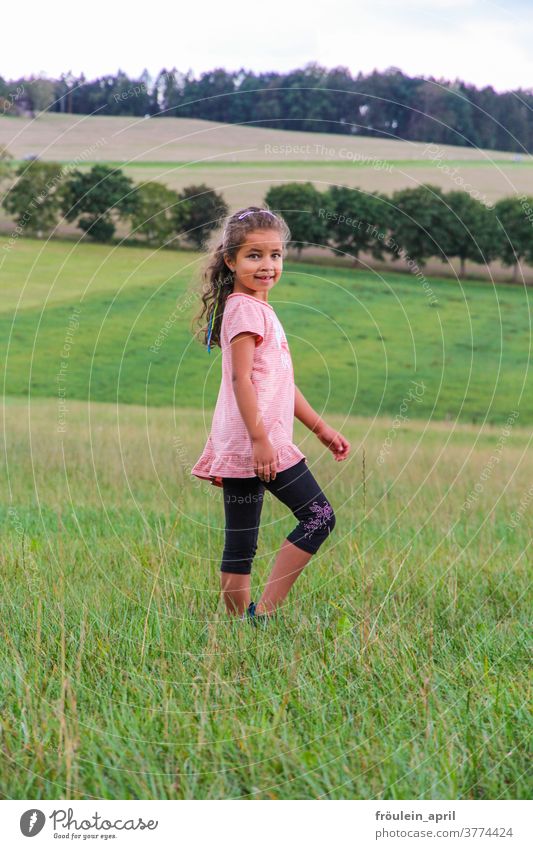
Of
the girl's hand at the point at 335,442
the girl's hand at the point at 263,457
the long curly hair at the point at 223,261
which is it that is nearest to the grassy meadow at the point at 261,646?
the long curly hair at the point at 223,261

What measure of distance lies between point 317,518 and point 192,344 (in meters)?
17.1

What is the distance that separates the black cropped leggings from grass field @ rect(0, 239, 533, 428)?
41.3 ft

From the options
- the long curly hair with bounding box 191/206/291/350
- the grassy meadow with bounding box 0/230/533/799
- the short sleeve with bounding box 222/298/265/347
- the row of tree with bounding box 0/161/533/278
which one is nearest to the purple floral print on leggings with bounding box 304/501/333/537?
the grassy meadow with bounding box 0/230/533/799

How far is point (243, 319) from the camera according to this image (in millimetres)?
4184

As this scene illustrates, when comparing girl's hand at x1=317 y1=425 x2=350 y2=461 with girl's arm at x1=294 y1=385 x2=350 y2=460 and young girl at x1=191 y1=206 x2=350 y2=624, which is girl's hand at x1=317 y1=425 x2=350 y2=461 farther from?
young girl at x1=191 y1=206 x2=350 y2=624

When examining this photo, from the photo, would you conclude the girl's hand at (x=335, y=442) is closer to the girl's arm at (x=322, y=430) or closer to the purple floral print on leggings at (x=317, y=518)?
the girl's arm at (x=322, y=430)

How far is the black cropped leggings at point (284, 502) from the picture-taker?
14.1ft

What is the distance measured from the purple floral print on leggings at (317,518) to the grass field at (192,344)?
12657 mm

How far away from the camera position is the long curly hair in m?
4.27

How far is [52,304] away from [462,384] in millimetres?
10099

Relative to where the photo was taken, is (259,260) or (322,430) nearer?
(259,260)

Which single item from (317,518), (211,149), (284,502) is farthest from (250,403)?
(211,149)

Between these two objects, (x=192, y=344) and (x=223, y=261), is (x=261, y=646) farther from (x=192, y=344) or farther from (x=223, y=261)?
(x=192, y=344)

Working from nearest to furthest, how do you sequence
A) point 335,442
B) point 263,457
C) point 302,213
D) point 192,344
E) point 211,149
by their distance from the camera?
point 263,457 < point 335,442 < point 211,149 < point 302,213 < point 192,344
